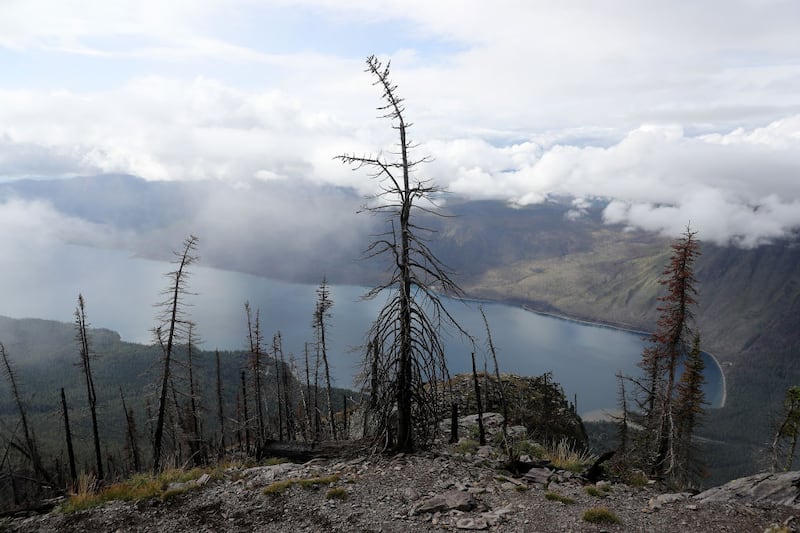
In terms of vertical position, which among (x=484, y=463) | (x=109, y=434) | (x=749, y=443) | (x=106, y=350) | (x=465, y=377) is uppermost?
(x=484, y=463)

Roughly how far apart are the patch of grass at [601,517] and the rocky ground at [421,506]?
0.32 feet

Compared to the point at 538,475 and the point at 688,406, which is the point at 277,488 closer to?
the point at 538,475

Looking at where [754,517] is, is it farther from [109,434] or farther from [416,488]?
[109,434]

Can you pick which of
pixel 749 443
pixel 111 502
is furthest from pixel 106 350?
pixel 749 443

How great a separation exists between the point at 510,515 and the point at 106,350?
213 meters

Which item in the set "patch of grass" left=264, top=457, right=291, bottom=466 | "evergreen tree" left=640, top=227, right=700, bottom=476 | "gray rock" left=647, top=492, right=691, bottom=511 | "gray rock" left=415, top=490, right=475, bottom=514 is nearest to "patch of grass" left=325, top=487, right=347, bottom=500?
"gray rock" left=415, top=490, right=475, bottom=514

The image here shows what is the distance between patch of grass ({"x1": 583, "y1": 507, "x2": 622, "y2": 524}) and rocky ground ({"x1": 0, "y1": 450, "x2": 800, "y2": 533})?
0.10 meters

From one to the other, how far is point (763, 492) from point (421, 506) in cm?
809

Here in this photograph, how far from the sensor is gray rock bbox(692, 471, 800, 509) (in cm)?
970

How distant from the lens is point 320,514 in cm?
986

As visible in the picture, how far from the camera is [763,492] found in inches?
399

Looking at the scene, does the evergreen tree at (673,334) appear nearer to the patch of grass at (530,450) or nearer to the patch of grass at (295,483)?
the patch of grass at (530,450)

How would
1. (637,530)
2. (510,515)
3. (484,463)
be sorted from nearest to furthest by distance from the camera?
1. (637,530)
2. (510,515)
3. (484,463)

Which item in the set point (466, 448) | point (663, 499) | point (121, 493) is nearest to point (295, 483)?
A: point (121, 493)
